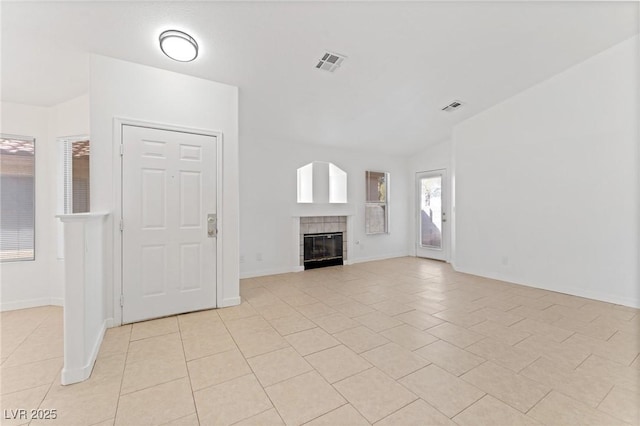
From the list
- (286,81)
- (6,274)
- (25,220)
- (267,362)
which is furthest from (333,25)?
(6,274)

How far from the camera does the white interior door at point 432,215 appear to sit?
6371 millimetres

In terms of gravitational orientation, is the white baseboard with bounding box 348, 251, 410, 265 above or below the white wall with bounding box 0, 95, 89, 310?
below

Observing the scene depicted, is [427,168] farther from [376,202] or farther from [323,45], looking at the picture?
[323,45]

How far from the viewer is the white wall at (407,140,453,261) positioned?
6.20 meters

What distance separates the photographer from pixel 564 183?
4.05 metres

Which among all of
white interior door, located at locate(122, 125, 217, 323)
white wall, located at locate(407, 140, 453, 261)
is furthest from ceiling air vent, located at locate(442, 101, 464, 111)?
white interior door, located at locate(122, 125, 217, 323)

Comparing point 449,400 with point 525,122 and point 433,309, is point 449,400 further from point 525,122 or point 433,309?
point 525,122

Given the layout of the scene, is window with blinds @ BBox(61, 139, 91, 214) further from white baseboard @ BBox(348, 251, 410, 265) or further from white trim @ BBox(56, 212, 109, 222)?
white baseboard @ BBox(348, 251, 410, 265)

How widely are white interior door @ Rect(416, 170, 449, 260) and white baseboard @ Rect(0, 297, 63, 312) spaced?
6.88 meters

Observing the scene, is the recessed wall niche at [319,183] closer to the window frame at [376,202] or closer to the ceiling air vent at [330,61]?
the window frame at [376,202]

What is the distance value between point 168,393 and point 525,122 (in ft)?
18.8

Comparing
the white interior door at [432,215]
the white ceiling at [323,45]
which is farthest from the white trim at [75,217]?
the white interior door at [432,215]

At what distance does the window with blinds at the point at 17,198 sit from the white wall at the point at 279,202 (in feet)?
8.83

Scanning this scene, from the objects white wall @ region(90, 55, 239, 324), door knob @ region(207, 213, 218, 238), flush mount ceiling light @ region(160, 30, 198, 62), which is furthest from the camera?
door knob @ region(207, 213, 218, 238)
